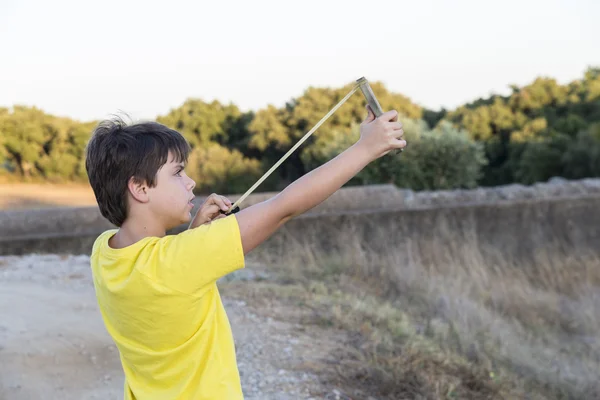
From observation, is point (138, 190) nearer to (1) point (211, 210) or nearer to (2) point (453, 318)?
(1) point (211, 210)

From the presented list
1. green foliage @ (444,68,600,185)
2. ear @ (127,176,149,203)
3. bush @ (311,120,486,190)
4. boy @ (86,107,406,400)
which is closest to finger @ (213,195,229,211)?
boy @ (86,107,406,400)

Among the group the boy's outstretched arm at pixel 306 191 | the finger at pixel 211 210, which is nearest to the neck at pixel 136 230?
the finger at pixel 211 210

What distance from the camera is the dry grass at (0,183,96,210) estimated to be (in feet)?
40.0

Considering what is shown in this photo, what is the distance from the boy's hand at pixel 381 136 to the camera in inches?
59.8

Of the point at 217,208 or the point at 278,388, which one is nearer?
the point at 217,208

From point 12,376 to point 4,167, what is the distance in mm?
15295

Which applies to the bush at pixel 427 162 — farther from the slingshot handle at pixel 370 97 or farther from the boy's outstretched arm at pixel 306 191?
the boy's outstretched arm at pixel 306 191

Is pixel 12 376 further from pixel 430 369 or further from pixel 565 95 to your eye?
pixel 565 95

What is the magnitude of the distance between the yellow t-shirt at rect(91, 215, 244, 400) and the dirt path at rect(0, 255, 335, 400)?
1990 mm

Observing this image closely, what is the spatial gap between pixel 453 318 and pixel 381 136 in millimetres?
4460

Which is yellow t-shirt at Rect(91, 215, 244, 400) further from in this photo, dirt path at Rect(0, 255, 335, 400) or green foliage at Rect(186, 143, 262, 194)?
green foliage at Rect(186, 143, 262, 194)

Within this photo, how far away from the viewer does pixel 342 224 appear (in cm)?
775

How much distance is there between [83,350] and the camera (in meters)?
4.00

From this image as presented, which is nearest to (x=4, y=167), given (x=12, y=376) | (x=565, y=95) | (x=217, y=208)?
(x=12, y=376)
